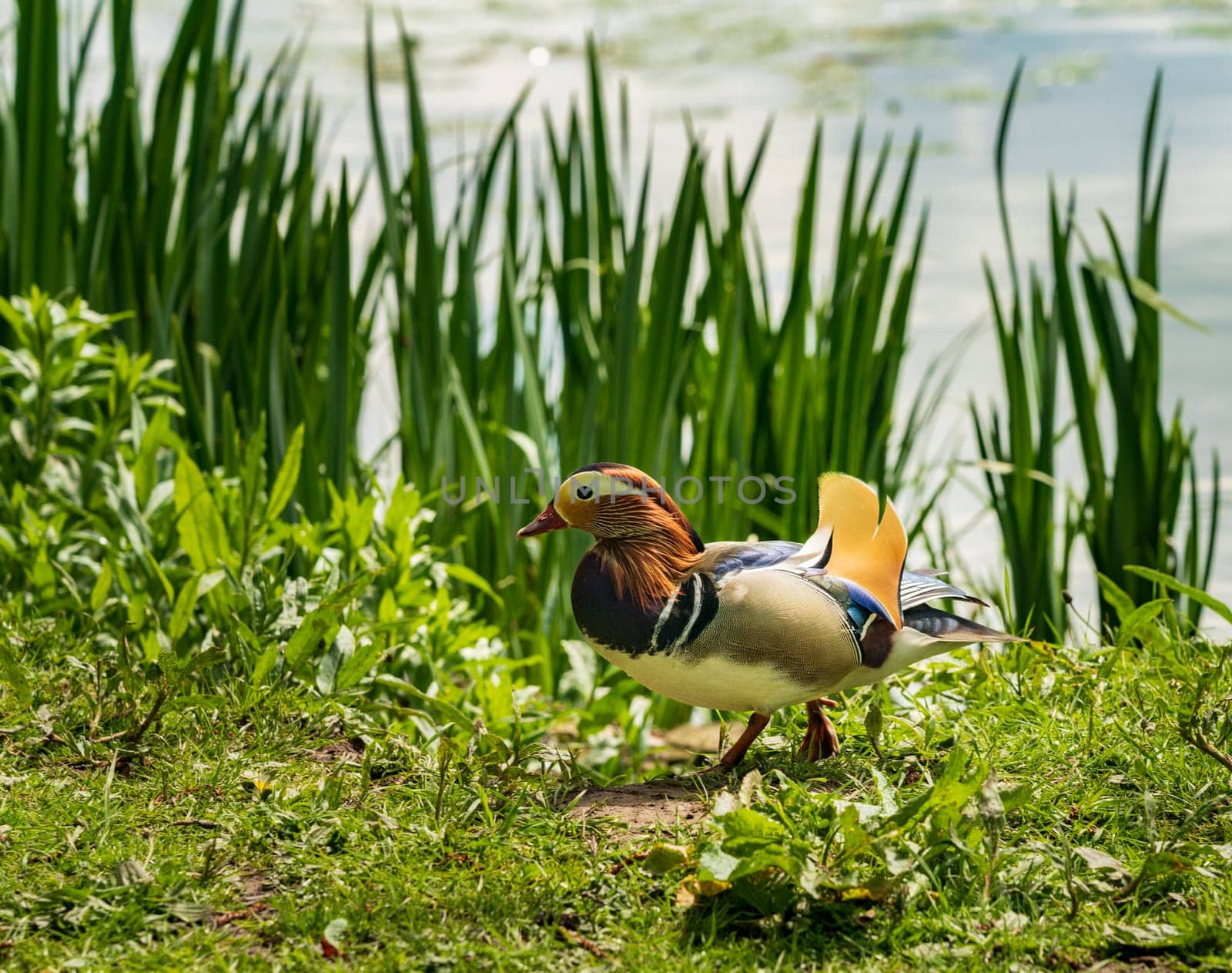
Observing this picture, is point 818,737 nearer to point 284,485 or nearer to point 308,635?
point 308,635

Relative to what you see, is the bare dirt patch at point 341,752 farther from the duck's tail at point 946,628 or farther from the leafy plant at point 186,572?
the duck's tail at point 946,628

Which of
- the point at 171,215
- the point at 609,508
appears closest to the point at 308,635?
the point at 609,508

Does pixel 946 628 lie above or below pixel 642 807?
above

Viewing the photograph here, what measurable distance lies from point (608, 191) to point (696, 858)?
2132 millimetres

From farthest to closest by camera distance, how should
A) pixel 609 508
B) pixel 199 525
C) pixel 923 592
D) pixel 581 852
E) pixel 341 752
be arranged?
pixel 199 525 → pixel 341 752 → pixel 923 592 → pixel 609 508 → pixel 581 852

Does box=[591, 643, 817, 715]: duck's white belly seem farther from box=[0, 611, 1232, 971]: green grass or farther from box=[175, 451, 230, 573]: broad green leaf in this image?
box=[175, 451, 230, 573]: broad green leaf

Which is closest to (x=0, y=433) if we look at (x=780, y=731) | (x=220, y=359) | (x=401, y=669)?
(x=220, y=359)

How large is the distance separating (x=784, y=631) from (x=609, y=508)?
0.29 meters

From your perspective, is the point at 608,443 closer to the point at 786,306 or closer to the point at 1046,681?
the point at 786,306

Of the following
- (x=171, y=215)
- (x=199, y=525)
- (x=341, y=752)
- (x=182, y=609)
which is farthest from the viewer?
(x=171, y=215)

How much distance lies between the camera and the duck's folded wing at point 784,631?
5.63 ft

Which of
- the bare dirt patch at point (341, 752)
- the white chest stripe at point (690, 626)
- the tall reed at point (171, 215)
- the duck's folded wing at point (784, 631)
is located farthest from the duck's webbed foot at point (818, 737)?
the tall reed at point (171, 215)

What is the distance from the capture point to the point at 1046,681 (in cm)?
217

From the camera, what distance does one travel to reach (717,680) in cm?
174
